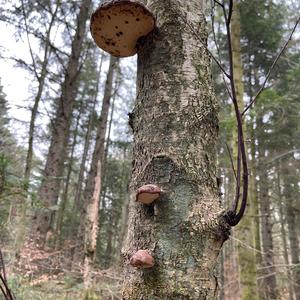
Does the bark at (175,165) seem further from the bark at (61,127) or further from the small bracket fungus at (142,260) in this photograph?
the bark at (61,127)

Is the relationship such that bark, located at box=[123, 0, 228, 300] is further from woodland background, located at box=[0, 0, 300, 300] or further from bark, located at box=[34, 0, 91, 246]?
bark, located at box=[34, 0, 91, 246]

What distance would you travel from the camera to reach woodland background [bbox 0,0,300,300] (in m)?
5.82

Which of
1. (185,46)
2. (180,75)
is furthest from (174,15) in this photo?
(180,75)

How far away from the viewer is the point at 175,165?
112 cm

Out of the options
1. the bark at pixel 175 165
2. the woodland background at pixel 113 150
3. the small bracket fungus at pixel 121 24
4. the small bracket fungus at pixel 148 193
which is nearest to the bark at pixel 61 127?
the woodland background at pixel 113 150

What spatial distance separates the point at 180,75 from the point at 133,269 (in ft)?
2.40

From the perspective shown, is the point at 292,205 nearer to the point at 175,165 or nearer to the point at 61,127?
the point at 61,127

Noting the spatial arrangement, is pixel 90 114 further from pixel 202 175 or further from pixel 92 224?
pixel 202 175

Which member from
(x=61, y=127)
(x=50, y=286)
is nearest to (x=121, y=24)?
(x=61, y=127)

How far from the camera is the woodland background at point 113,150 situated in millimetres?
5824

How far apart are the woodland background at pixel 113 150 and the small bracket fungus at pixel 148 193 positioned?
2432 mm

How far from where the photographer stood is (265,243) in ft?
40.8

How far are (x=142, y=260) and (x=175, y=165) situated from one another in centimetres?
33

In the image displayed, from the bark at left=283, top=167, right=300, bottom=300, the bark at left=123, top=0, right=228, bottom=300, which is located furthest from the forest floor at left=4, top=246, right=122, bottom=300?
the bark at left=283, top=167, right=300, bottom=300
